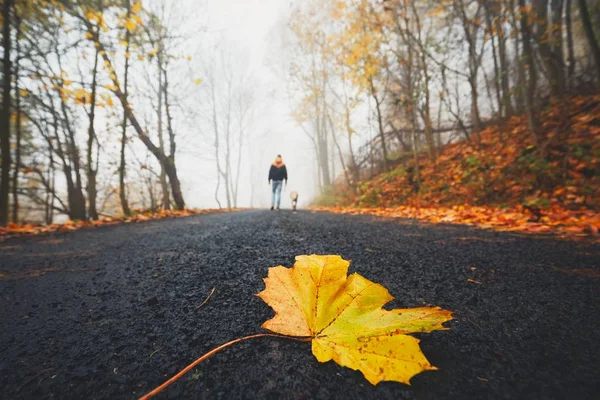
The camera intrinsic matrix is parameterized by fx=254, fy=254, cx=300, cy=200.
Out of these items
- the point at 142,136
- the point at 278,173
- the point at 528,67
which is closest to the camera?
the point at 528,67

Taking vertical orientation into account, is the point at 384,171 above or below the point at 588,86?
below

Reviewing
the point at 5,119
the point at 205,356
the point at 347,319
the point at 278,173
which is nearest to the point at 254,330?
the point at 205,356

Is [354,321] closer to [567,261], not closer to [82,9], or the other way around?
[567,261]

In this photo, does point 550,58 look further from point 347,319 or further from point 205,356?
point 205,356

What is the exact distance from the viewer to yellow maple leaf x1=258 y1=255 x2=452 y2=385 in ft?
1.74

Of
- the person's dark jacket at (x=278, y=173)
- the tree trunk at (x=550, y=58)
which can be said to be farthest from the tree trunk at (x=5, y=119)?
the tree trunk at (x=550, y=58)

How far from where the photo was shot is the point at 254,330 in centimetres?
70

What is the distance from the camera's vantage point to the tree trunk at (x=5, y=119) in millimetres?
3965

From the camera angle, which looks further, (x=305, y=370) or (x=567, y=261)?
(x=567, y=261)

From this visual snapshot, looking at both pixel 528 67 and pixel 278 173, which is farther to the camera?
pixel 278 173

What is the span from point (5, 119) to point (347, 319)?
237 inches

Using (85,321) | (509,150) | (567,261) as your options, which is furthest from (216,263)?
(509,150)

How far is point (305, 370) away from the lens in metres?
0.55

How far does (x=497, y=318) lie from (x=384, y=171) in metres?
8.54
